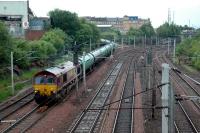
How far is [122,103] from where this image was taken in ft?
126

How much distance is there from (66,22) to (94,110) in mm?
67484

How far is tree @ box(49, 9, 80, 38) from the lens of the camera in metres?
100

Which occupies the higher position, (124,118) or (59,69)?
(59,69)

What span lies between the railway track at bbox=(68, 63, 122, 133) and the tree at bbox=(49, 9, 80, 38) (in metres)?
40.1

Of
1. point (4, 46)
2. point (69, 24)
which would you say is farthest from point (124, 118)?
point (69, 24)

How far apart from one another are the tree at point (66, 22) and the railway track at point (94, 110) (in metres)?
40.1

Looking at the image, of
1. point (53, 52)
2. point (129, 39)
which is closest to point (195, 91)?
point (53, 52)

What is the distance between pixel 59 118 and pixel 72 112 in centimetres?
252

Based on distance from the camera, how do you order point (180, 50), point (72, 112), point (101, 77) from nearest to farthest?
1. point (72, 112)
2. point (101, 77)
3. point (180, 50)

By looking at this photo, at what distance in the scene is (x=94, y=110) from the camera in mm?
34781

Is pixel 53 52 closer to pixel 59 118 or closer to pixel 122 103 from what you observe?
pixel 122 103

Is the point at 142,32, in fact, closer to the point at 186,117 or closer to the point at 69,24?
the point at 69,24

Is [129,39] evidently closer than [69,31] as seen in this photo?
No

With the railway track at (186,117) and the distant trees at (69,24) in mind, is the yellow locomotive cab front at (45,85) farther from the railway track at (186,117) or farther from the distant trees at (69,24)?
the distant trees at (69,24)
